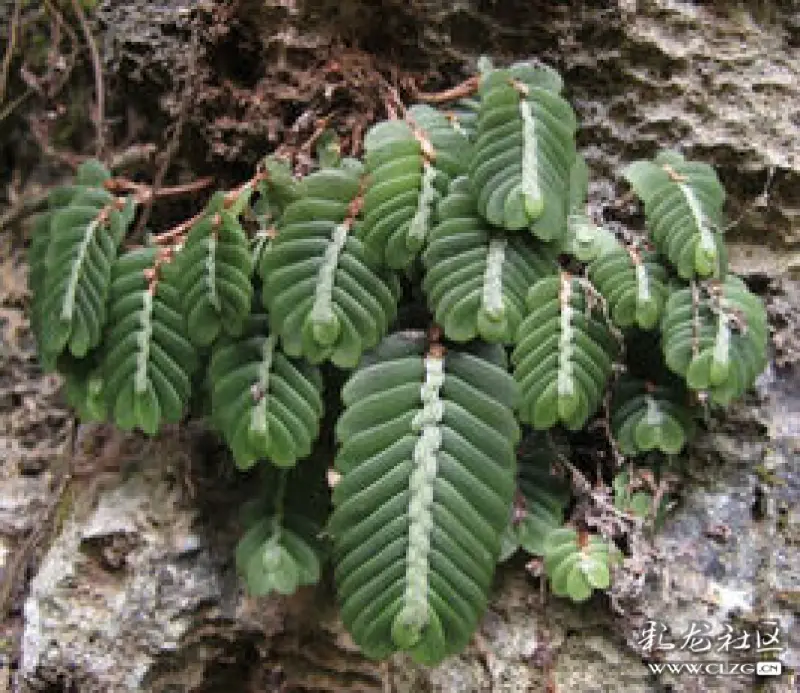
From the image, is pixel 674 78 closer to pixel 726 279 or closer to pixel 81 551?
pixel 726 279

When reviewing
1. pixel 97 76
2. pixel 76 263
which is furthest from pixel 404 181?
pixel 97 76

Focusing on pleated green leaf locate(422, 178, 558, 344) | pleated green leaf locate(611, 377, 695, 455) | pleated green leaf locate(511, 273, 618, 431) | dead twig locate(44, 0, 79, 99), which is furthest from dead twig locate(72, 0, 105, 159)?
pleated green leaf locate(611, 377, 695, 455)

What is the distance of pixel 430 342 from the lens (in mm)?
1535

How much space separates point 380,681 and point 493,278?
772 millimetres

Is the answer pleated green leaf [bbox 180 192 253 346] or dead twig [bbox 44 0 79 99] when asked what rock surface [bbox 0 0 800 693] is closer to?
dead twig [bbox 44 0 79 99]

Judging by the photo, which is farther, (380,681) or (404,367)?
(380,681)

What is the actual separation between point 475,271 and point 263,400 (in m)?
0.42

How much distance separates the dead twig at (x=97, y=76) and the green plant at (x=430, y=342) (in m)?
0.54

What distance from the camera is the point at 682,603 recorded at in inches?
62.4

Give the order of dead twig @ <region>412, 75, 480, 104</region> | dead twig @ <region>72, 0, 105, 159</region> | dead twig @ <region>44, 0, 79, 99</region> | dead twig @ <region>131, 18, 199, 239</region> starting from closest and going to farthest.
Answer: dead twig @ <region>412, 75, 480, 104</region>
dead twig @ <region>131, 18, 199, 239</region>
dead twig @ <region>72, 0, 105, 159</region>
dead twig @ <region>44, 0, 79, 99</region>

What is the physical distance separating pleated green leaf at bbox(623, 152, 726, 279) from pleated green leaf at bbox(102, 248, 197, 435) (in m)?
0.89

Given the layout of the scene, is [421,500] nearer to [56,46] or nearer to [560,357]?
[560,357]

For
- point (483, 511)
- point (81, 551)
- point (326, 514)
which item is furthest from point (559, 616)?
point (81, 551)

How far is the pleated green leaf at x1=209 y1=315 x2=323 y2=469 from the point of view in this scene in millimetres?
1470
